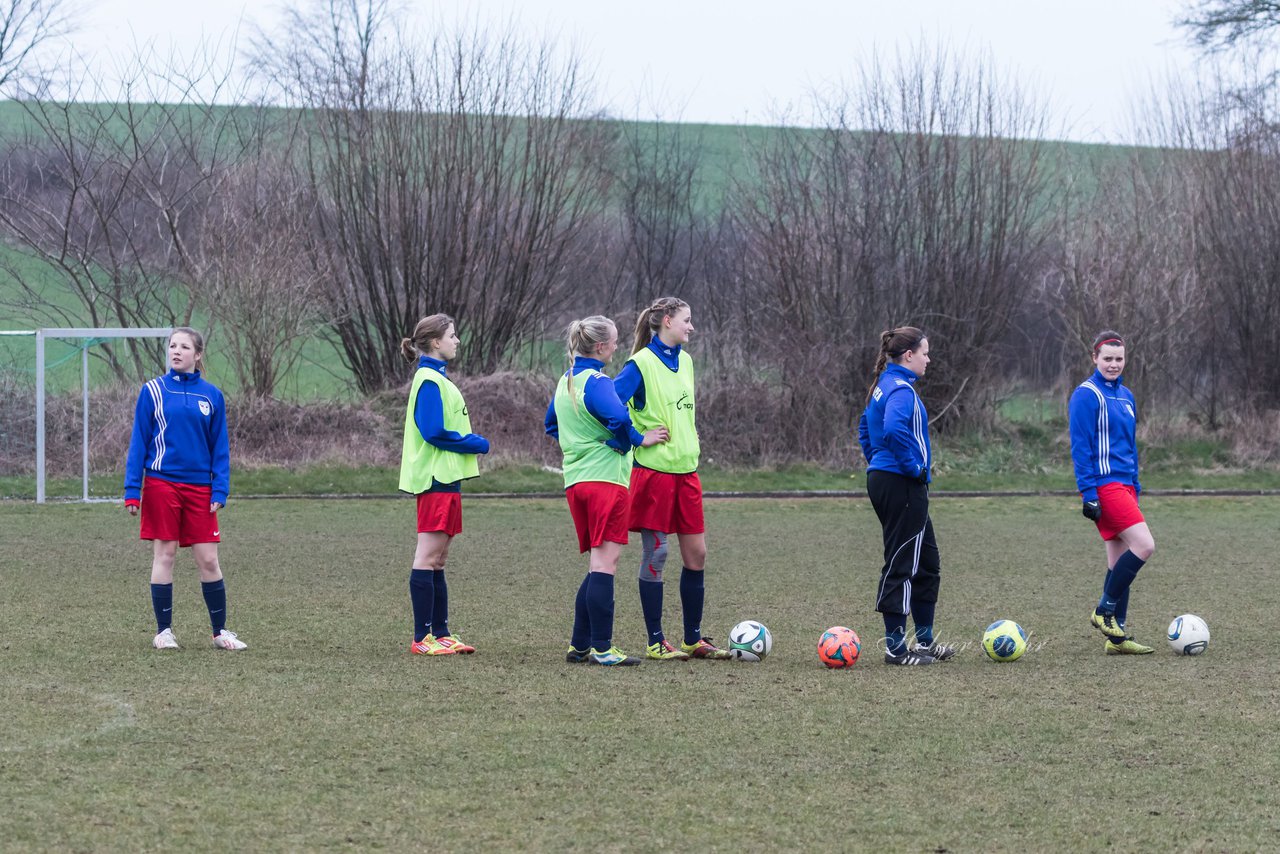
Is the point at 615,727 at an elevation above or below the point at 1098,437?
below

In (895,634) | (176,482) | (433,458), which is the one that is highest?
(433,458)

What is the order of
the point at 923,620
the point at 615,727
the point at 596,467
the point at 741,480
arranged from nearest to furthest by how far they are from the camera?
the point at 615,727 → the point at 596,467 → the point at 923,620 → the point at 741,480

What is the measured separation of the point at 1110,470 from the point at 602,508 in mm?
2710

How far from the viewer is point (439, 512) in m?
6.95

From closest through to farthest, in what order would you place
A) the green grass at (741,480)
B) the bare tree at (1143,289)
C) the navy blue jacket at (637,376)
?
the navy blue jacket at (637,376)
the green grass at (741,480)
the bare tree at (1143,289)

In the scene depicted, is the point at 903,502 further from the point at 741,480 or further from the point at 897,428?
the point at 741,480

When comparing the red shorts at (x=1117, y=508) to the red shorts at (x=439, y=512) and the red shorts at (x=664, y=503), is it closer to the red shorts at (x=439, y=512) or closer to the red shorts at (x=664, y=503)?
the red shorts at (x=664, y=503)

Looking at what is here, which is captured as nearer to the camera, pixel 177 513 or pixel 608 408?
pixel 608 408

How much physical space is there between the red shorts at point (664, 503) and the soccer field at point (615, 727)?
2.23 feet

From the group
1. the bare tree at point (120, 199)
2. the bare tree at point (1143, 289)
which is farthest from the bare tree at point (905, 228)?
the bare tree at point (120, 199)

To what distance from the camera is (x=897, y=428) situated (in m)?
6.71

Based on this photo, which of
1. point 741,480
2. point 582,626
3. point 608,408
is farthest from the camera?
point 741,480

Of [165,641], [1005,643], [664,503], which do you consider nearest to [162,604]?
[165,641]

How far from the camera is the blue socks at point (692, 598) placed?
279 inches
